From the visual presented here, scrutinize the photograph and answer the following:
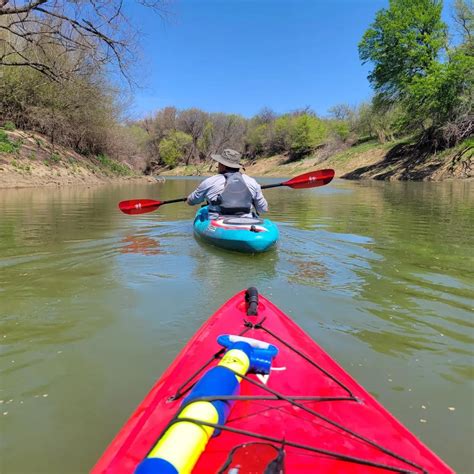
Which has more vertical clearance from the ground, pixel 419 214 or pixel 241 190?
pixel 241 190

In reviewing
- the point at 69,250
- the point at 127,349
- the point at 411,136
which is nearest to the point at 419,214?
the point at 69,250

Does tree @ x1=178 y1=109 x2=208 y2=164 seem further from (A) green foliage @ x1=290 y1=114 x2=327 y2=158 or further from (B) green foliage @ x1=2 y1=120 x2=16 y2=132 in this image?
(B) green foliage @ x1=2 y1=120 x2=16 y2=132

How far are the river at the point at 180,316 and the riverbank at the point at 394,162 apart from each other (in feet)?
60.6

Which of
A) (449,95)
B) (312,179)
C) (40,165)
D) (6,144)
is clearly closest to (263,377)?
(312,179)

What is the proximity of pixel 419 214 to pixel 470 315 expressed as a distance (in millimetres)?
6800

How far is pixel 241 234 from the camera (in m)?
5.66

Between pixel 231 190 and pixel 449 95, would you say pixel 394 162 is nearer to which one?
pixel 449 95

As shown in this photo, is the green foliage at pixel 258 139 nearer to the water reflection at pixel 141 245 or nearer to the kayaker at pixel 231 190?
the water reflection at pixel 141 245

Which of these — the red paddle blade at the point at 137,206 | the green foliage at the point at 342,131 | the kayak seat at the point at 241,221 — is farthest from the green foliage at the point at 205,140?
the kayak seat at the point at 241,221

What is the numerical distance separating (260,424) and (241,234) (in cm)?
416

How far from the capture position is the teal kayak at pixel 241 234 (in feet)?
18.4

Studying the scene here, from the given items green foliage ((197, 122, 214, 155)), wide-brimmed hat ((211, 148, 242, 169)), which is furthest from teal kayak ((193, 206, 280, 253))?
green foliage ((197, 122, 214, 155))

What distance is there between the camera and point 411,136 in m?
31.5

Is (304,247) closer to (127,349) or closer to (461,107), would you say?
(127,349)
